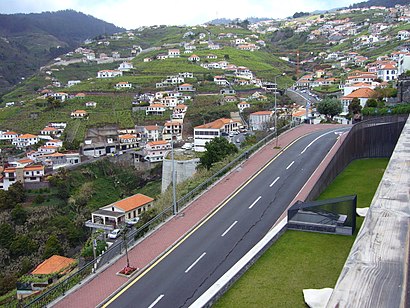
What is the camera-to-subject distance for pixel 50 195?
1901 inches

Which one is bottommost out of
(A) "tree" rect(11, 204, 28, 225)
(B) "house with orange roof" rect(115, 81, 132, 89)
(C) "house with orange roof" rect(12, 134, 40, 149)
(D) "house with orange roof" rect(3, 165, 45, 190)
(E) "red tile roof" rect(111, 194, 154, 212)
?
(A) "tree" rect(11, 204, 28, 225)

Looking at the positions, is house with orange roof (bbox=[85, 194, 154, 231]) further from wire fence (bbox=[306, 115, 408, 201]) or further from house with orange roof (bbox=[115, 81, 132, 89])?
house with orange roof (bbox=[115, 81, 132, 89])

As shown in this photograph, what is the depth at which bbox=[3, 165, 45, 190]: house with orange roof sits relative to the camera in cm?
4956

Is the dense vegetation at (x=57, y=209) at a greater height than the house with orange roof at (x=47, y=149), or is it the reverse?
the house with orange roof at (x=47, y=149)

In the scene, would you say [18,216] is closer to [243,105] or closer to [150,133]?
[150,133]

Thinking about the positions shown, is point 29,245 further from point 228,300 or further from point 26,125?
point 26,125

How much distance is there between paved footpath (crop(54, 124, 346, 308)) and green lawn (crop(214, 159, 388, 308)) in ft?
12.5

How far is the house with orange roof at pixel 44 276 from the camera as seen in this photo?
68.6ft

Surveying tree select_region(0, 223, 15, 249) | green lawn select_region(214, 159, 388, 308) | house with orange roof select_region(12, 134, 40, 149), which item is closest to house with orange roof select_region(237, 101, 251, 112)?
house with orange roof select_region(12, 134, 40, 149)

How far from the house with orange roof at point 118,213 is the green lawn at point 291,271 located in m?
25.8

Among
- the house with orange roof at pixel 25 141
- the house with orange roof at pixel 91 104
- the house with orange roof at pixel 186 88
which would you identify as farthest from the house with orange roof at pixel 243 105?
the house with orange roof at pixel 25 141

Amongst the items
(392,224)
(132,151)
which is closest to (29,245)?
(132,151)

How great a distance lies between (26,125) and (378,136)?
209 feet

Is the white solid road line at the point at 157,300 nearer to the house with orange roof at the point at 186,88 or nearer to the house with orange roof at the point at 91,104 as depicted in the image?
the house with orange roof at the point at 91,104
